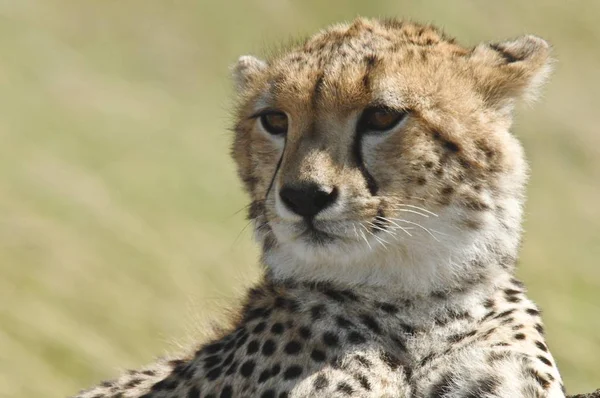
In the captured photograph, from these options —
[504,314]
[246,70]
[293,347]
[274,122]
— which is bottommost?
[504,314]

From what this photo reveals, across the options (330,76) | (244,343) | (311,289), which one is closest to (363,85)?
(330,76)

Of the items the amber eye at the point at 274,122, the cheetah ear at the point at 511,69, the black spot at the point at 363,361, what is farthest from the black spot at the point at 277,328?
the cheetah ear at the point at 511,69

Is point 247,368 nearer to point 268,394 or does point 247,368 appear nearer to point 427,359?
point 268,394

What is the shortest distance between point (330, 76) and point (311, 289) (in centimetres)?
60

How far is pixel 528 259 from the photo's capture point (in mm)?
9148

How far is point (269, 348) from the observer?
9.76 feet

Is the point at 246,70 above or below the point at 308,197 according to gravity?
above

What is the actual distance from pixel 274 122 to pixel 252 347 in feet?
2.18

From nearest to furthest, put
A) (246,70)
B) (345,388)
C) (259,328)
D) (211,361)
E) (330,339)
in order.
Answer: (345,388)
(330,339)
(259,328)
(211,361)
(246,70)

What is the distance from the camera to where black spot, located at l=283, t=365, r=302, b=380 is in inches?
114

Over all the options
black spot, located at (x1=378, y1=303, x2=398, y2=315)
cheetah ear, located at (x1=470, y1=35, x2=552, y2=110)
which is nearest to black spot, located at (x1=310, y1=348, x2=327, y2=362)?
black spot, located at (x1=378, y1=303, x2=398, y2=315)

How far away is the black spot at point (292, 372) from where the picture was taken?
2906mm

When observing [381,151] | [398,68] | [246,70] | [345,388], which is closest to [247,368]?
[345,388]

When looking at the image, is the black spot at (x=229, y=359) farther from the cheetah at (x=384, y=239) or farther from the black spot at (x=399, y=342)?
the black spot at (x=399, y=342)
